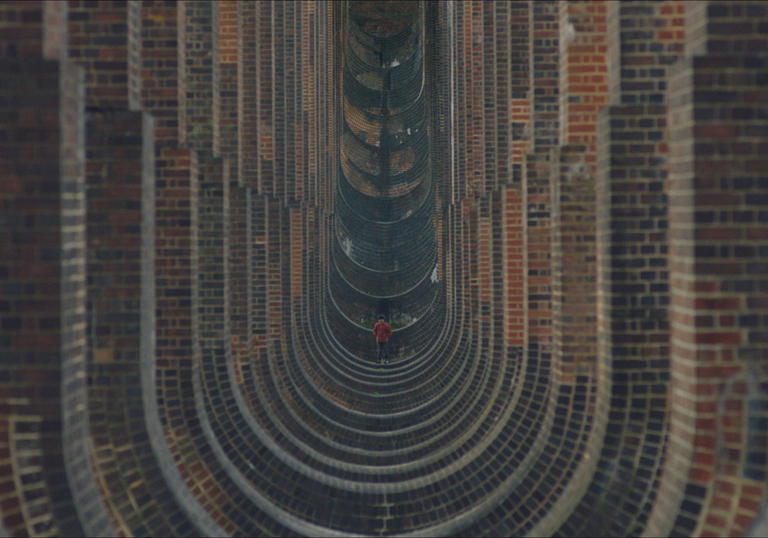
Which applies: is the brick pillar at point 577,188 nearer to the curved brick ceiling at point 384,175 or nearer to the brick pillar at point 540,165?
the brick pillar at point 540,165

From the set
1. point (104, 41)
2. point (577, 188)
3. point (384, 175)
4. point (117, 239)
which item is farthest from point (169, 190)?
point (384, 175)

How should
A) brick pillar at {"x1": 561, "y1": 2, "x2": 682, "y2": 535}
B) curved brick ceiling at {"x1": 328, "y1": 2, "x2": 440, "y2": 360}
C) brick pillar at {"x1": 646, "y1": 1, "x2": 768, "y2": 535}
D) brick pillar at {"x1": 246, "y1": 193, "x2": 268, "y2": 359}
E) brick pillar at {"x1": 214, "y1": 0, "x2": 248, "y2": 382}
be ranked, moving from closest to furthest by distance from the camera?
brick pillar at {"x1": 646, "y1": 1, "x2": 768, "y2": 535} < brick pillar at {"x1": 561, "y1": 2, "x2": 682, "y2": 535} < brick pillar at {"x1": 214, "y1": 0, "x2": 248, "y2": 382} < brick pillar at {"x1": 246, "y1": 193, "x2": 268, "y2": 359} < curved brick ceiling at {"x1": 328, "y1": 2, "x2": 440, "y2": 360}

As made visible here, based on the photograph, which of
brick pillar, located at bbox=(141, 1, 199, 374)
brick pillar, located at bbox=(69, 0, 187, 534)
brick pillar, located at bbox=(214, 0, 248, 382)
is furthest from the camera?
brick pillar, located at bbox=(214, 0, 248, 382)

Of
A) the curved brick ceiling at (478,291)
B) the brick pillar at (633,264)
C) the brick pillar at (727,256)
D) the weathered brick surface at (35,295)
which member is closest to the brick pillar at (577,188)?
the curved brick ceiling at (478,291)

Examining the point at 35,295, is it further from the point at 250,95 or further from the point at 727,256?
the point at 250,95

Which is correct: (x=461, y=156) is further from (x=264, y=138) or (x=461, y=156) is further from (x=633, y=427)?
(x=633, y=427)

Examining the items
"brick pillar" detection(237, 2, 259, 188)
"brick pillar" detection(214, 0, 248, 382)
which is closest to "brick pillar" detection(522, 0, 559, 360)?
"brick pillar" detection(214, 0, 248, 382)

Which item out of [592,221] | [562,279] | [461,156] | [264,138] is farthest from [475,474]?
[461,156]

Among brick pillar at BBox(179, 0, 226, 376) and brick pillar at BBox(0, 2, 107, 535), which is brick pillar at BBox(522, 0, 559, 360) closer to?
brick pillar at BBox(179, 0, 226, 376)
